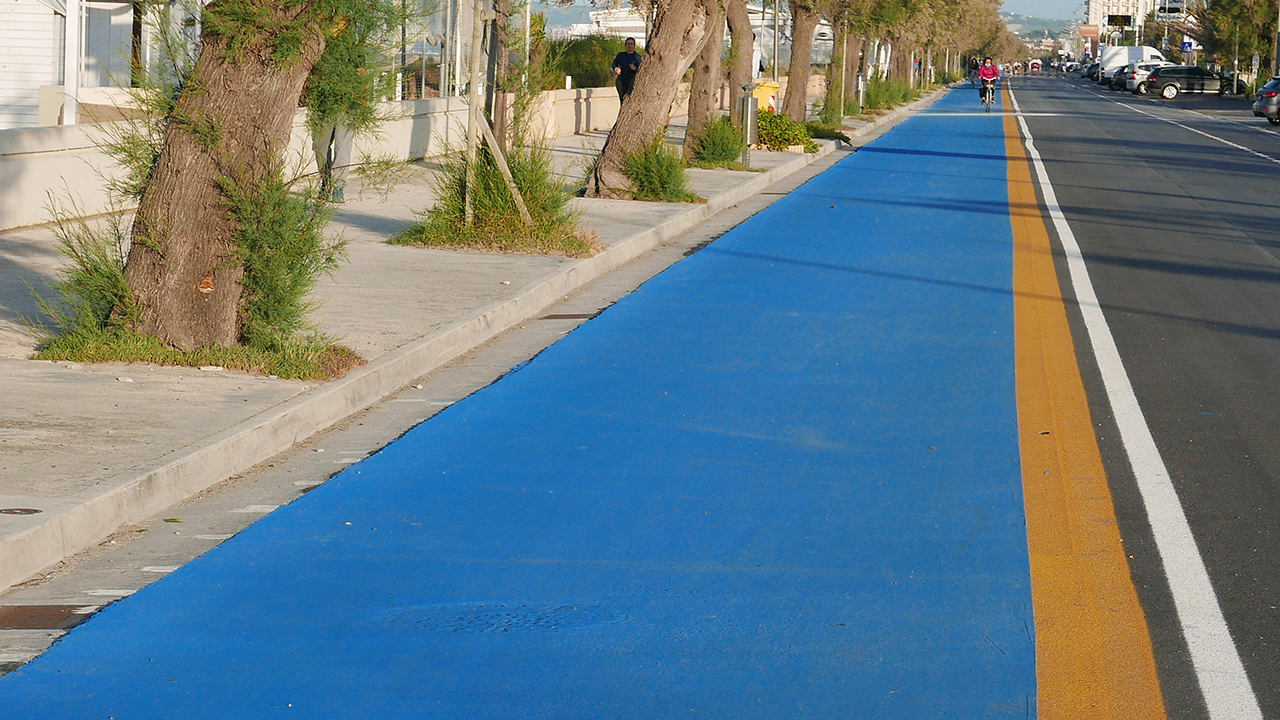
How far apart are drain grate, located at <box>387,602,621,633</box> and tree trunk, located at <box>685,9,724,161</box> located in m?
20.3

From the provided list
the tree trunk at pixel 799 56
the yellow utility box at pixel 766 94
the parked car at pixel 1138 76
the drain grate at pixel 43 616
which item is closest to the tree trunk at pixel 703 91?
the yellow utility box at pixel 766 94

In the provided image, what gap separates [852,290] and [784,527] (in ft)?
22.1

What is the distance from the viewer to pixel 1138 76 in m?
90.1

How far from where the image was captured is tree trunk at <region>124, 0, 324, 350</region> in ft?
26.8

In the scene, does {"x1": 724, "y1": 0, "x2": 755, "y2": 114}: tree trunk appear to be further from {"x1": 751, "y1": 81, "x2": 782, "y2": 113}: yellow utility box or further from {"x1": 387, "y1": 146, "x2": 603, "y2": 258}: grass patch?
{"x1": 387, "y1": 146, "x2": 603, "y2": 258}: grass patch

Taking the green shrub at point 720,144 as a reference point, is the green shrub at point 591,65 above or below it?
above

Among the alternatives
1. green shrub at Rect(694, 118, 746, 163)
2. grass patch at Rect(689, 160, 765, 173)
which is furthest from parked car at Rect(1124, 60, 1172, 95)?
grass patch at Rect(689, 160, 765, 173)

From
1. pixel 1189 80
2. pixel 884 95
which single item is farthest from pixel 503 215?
pixel 1189 80

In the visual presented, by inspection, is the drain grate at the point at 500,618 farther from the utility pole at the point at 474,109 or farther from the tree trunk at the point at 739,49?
the tree trunk at the point at 739,49

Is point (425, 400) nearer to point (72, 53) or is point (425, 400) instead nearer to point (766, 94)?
point (72, 53)

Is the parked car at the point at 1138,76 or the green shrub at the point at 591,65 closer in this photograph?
the green shrub at the point at 591,65

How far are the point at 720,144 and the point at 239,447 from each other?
18.8 m

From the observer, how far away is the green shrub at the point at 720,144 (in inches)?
981

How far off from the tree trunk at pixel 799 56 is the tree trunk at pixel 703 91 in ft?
28.9
